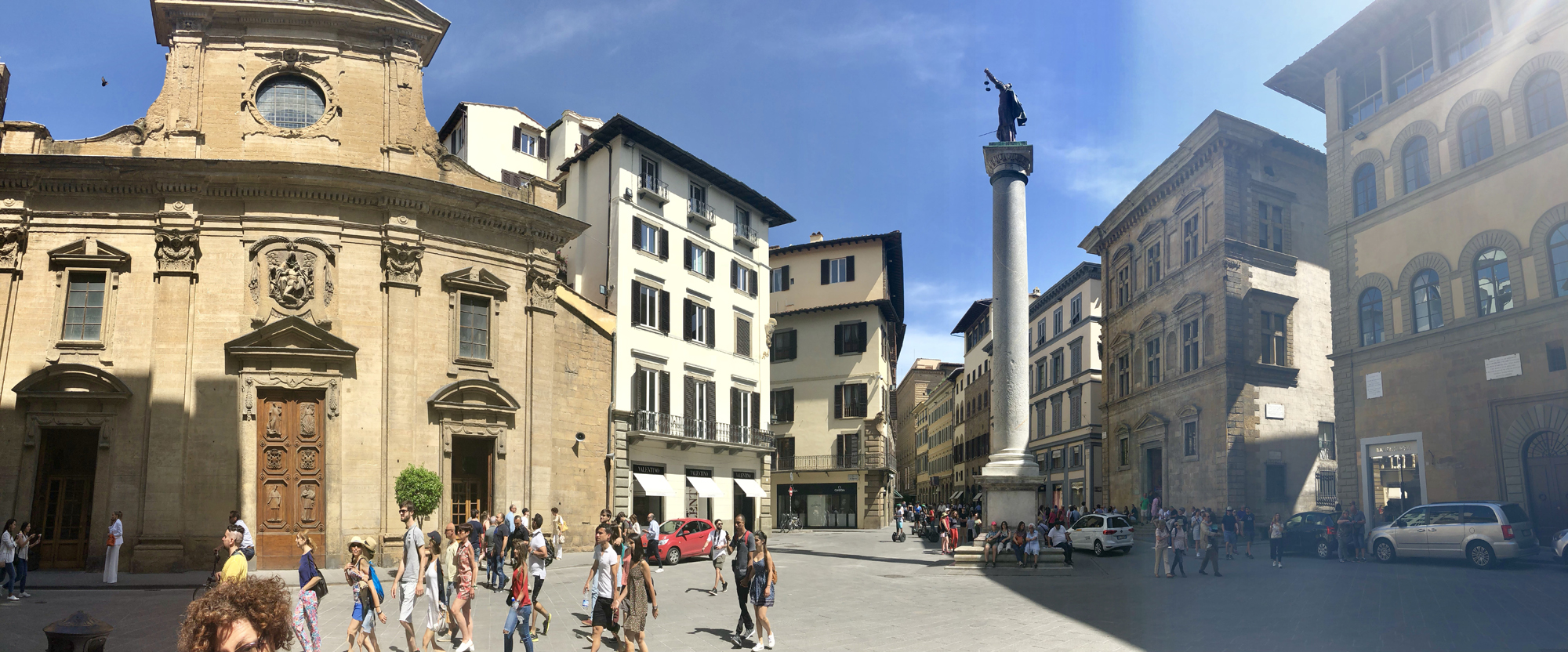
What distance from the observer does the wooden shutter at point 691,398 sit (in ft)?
131

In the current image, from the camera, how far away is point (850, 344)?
177 ft

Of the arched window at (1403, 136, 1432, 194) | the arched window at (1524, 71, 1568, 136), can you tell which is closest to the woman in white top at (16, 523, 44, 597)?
the arched window at (1524, 71, 1568, 136)

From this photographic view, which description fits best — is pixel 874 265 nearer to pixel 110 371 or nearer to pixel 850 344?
pixel 850 344

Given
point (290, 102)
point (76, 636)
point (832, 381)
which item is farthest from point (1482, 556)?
point (832, 381)

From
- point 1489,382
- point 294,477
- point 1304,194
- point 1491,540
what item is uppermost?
point 1304,194

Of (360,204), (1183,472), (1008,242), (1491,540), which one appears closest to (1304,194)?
(1183,472)

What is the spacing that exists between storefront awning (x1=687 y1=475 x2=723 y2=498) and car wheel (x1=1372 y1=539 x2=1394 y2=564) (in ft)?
77.4

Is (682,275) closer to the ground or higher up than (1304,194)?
closer to the ground

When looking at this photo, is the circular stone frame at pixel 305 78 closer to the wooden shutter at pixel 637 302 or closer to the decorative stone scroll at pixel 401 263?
the decorative stone scroll at pixel 401 263

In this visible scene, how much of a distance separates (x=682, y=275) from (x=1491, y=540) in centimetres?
2780

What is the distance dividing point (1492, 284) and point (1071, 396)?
33.9 meters

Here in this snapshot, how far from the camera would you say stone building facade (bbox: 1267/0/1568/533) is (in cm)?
2373

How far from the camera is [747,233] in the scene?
4541 cm

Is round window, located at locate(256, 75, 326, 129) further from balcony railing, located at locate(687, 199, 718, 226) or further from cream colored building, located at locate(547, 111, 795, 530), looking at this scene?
balcony railing, located at locate(687, 199, 718, 226)
